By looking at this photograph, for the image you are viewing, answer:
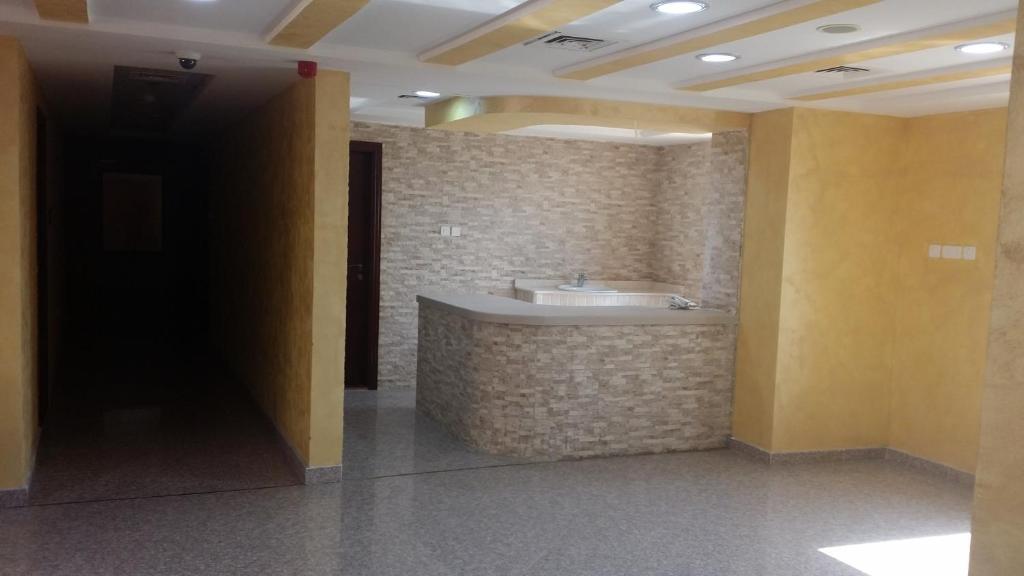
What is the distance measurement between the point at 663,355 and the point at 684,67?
7.87ft

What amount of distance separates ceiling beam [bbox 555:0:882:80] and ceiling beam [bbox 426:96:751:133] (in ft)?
2.87

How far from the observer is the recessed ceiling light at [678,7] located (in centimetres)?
378

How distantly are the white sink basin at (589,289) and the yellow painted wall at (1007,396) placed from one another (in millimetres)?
6440

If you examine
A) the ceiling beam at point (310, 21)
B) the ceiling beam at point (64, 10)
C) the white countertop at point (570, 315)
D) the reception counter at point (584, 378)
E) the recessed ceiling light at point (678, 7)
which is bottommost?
the reception counter at point (584, 378)

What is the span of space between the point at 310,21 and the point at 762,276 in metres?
4.01

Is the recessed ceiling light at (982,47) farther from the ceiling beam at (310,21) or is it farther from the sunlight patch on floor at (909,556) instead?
the ceiling beam at (310,21)

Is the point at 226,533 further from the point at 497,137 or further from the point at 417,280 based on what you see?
the point at 497,137

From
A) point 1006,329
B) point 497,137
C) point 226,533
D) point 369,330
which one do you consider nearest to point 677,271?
point 497,137

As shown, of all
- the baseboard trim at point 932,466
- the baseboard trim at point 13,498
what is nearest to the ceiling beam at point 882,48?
the baseboard trim at point 932,466

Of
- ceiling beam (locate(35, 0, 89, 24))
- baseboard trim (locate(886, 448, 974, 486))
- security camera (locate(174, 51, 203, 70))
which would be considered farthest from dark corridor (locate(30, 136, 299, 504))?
baseboard trim (locate(886, 448, 974, 486))

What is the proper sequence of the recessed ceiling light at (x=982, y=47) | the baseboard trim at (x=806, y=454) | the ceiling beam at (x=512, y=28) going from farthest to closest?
the baseboard trim at (x=806, y=454), the recessed ceiling light at (x=982, y=47), the ceiling beam at (x=512, y=28)

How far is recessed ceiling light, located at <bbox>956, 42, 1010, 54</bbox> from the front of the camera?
4.39 m

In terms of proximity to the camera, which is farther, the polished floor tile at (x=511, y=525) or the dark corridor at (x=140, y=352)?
the dark corridor at (x=140, y=352)

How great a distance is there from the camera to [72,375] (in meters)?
8.94
